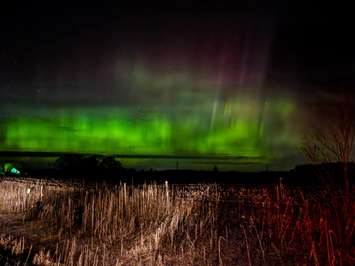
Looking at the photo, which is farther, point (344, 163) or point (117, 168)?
point (117, 168)

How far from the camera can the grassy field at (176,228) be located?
8562 millimetres

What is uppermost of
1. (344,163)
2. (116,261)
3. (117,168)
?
(117,168)

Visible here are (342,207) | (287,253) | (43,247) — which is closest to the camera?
(342,207)

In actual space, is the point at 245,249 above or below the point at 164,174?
below

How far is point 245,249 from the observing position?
29.7 feet

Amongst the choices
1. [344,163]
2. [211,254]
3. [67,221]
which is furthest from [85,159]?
[344,163]

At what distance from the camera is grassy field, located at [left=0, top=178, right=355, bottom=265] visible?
28.1ft

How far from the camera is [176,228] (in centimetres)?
1052

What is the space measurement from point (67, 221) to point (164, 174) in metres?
16.7

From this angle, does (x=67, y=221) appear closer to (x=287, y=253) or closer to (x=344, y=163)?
(x=287, y=253)

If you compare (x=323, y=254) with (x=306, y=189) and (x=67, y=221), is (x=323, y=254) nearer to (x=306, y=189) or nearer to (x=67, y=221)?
(x=306, y=189)

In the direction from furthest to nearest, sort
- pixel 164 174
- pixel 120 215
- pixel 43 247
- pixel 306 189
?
1. pixel 164 174
2. pixel 306 189
3. pixel 120 215
4. pixel 43 247

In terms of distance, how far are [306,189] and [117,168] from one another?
2112cm

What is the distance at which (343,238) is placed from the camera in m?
8.05
